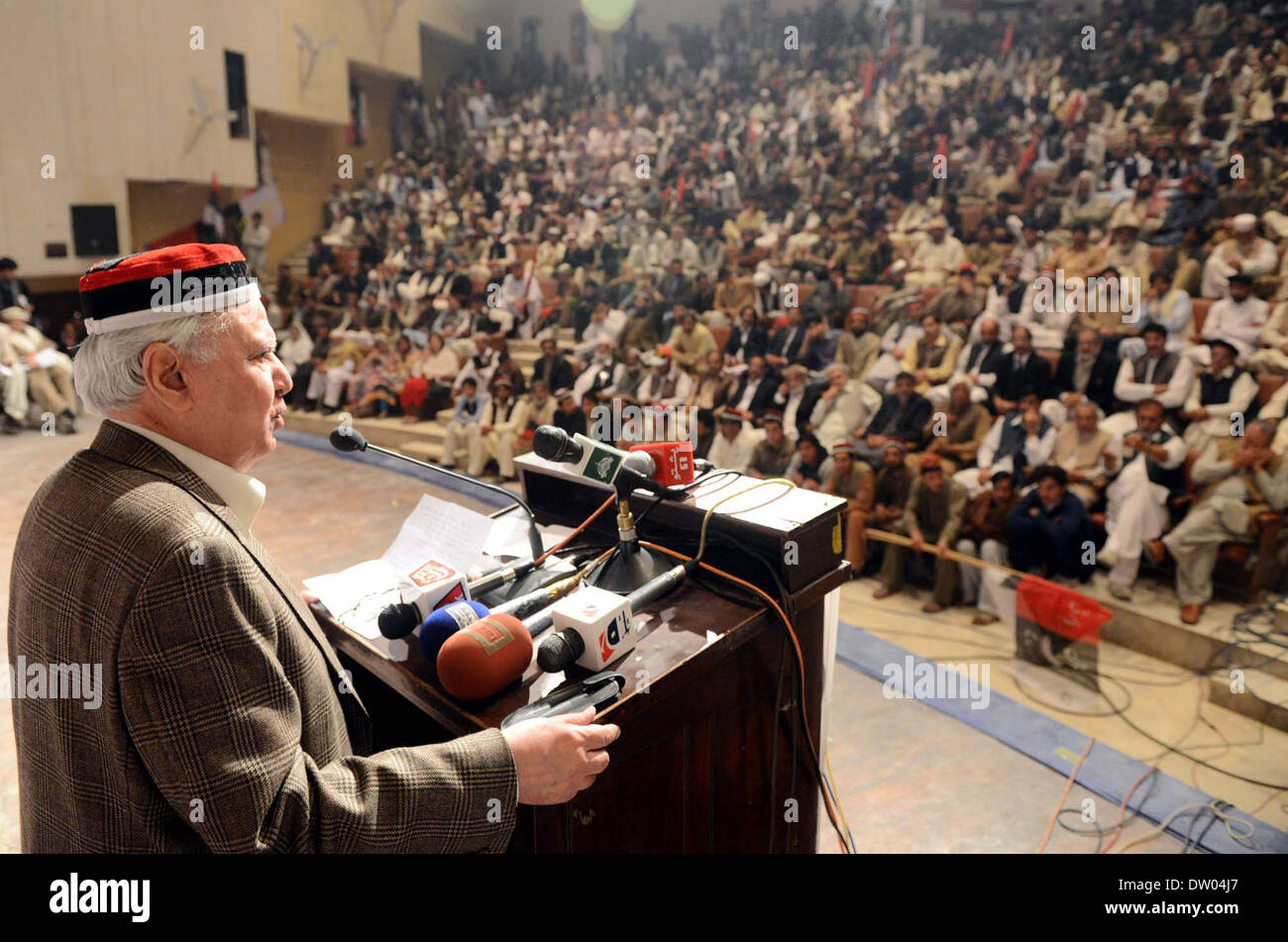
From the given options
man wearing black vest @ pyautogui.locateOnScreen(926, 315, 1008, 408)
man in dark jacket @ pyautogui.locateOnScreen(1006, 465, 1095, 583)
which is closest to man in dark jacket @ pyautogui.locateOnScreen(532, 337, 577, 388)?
man wearing black vest @ pyautogui.locateOnScreen(926, 315, 1008, 408)

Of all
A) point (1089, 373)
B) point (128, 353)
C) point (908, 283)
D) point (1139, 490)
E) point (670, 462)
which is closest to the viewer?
point (128, 353)

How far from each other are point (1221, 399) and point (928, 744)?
2.80 m

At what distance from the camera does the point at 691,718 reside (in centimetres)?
132

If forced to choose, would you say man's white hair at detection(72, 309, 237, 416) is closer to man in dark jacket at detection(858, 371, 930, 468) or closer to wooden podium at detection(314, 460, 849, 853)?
wooden podium at detection(314, 460, 849, 853)

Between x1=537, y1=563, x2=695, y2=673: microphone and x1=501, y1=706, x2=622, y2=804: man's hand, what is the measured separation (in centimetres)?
11

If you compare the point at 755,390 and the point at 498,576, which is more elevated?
the point at 498,576

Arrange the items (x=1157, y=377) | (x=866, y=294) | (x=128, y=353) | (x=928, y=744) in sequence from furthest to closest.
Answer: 1. (x=866, y=294)
2. (x=1157, y=377)
3. (x=928, y=744)
4. (x=128, y=353)

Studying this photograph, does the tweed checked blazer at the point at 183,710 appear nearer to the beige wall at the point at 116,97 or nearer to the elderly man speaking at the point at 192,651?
the elderly man speaking at the point at 192,651

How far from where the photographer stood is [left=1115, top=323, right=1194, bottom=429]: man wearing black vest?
471 cm

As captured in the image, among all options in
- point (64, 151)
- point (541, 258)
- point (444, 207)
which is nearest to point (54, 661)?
A: point (541, 258)

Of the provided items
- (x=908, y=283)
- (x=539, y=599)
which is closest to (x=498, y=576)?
(x=539, y=599)

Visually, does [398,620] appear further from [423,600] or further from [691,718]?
[691,718]
